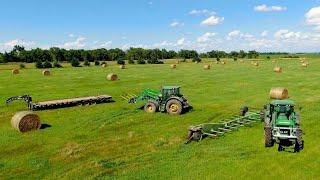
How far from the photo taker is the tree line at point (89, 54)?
127 meters

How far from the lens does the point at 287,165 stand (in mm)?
17219

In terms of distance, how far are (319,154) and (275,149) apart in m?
1.97

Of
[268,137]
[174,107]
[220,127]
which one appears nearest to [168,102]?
[174,107]

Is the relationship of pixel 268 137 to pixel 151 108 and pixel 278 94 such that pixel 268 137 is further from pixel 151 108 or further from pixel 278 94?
pixel 278 94

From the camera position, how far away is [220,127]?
Result: 24250mm

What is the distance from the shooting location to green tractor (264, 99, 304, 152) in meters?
18.3

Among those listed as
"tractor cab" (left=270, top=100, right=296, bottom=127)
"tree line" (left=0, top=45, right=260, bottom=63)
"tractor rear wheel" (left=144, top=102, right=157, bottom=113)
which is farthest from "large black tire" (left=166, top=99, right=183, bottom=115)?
"tree line" (left=0, top=45, right=260, bottom=63)

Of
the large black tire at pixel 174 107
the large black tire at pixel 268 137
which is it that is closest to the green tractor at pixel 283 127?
the large black tire at pixel 268 137

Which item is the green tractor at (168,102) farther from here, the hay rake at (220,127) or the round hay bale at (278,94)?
the round hay bale at (278,94)

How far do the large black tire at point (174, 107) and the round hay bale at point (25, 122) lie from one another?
9091 mm

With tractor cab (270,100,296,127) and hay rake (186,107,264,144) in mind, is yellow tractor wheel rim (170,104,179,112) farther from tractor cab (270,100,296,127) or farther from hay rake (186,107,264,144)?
tractor cab (270,100,296,127)

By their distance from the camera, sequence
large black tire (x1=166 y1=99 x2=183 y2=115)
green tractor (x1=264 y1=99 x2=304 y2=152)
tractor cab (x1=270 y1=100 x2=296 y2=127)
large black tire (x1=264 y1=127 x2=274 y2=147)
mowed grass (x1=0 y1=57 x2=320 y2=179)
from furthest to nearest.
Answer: large black tire (x1=166 y1=99 x2=183 y2=115), tractor cab (x1=270 y1=100 x2=296 y2=127), large black tire (x1=264 y1=127 x2=274 y2=147), green tractor (x1=264 y1=99 x2=304 y2=152), mowed grass (x1=0 y1=57 x2=320 y2=179)

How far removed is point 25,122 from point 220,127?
1181 centimetres

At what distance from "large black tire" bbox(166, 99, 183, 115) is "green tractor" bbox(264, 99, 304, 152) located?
9578 mm
